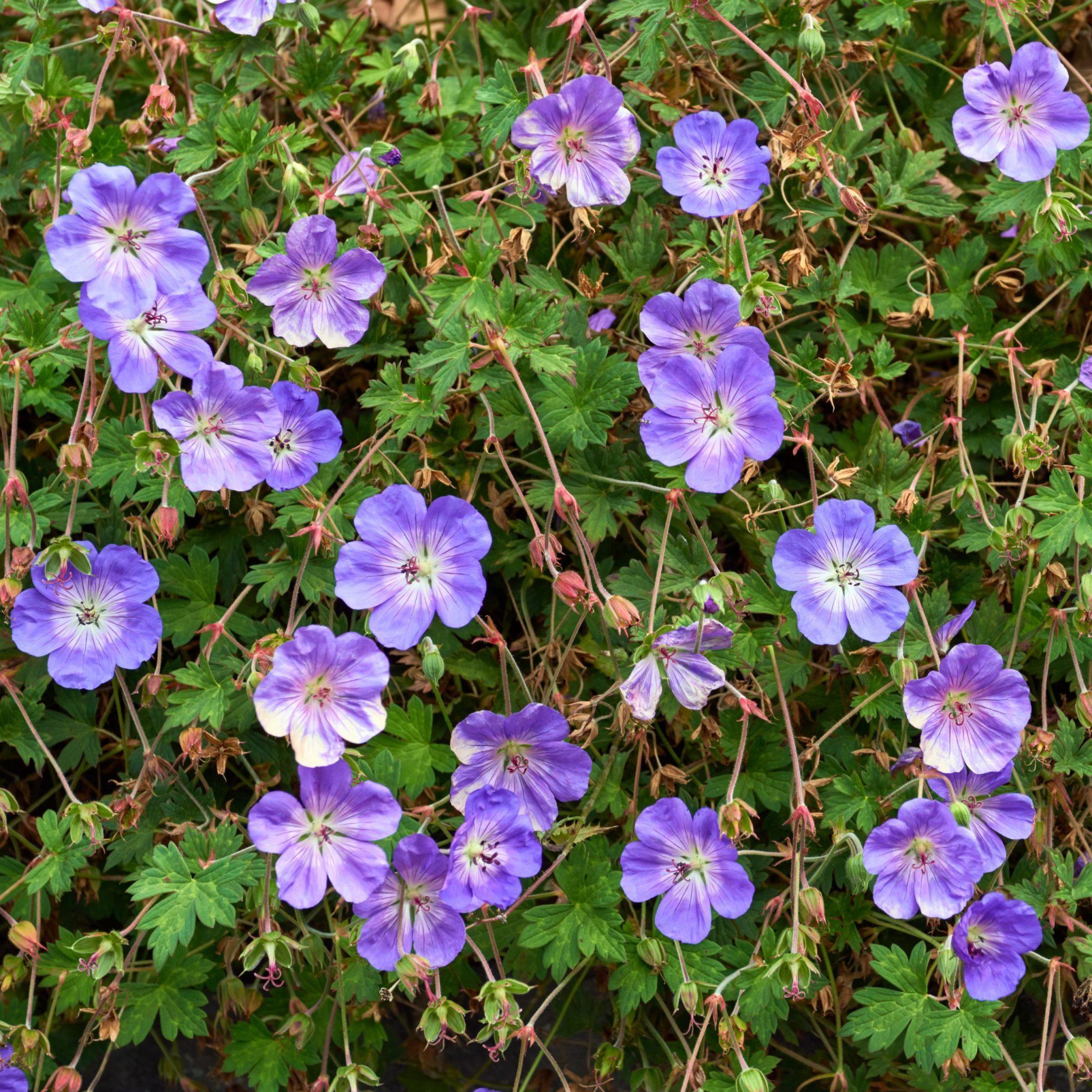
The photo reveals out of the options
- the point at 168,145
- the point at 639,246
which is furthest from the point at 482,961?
the point at 168,145

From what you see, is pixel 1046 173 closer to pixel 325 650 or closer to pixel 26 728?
pixel 325 650

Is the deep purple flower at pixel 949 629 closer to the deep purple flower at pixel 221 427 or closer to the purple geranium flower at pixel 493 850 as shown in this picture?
the purple geranium flower at pixel 493 850

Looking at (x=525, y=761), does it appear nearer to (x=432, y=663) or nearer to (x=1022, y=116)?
(x=432, y=663)

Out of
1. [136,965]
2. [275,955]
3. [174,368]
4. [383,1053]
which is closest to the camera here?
[275,955]

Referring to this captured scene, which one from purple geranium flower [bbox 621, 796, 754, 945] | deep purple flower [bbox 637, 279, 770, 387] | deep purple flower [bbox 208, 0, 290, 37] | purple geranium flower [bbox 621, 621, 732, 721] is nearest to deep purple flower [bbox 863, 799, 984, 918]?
purple geranium flower [bbox 621, 796, 754, 945]

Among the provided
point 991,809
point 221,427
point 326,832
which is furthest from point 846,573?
point 221,427

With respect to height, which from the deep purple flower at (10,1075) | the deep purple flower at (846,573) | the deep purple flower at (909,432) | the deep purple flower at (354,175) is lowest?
the deep purple flower at (10,1075)

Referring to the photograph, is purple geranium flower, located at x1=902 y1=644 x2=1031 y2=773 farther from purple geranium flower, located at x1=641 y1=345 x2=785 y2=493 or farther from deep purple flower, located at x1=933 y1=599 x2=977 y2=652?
purple geranium flower, located at x1=641 y1=345 x2=785 y2=493

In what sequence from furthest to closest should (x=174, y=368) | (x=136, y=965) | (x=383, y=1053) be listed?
1. (x=383, y=1053)
2. (x=136, y=965)
3. (x=174, y=368)

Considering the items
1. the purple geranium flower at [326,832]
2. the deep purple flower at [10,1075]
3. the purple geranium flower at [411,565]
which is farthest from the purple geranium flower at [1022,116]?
the deep purple flower at [10,1075]
